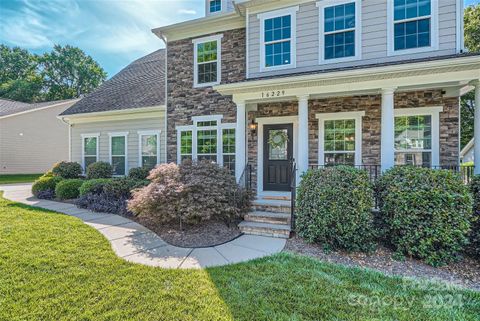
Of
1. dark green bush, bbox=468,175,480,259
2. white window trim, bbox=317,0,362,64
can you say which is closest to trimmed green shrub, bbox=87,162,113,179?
white window trim, bbox=317,0,362,64


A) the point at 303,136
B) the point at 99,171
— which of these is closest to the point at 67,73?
the point at 99,171

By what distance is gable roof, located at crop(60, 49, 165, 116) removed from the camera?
435 inches

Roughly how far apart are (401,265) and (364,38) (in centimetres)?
566

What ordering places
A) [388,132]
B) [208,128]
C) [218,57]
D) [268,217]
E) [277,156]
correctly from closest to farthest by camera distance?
[388,132], [268,217], [277,156], [218,57], [208,128]

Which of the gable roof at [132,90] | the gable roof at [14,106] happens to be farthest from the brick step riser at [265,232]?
the gable roof at [14,106]

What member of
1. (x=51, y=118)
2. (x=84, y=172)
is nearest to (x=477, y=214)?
(x=84, y=172)

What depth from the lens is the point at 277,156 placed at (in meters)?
8.47

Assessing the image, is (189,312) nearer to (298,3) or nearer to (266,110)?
(266,110)

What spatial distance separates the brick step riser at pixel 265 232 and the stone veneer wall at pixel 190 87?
4038 millimetres

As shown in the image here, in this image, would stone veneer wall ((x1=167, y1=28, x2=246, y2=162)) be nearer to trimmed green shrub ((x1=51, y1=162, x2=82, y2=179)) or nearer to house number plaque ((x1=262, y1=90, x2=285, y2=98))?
house number plaque ((x1=262, y1=90, x2=285, y2=98))

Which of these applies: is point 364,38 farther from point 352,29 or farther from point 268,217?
point 268,217

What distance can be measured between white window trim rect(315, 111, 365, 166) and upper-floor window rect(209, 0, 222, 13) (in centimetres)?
611

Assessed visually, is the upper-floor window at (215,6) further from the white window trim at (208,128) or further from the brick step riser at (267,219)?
the brick step riser at (267,219)

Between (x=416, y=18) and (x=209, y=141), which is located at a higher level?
(x=416, y=18)
